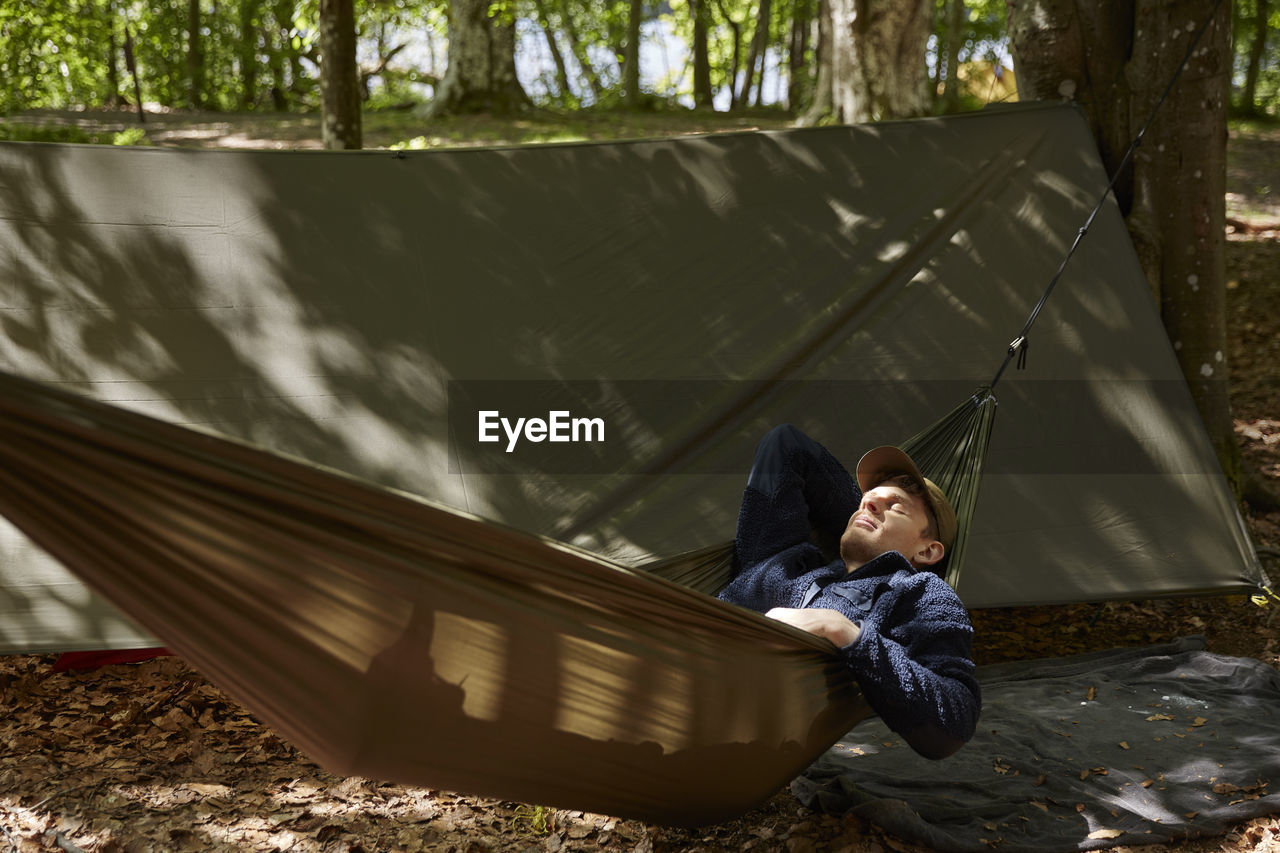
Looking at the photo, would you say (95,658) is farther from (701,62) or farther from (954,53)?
(701,62)

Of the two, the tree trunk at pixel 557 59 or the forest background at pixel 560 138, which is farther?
the tree trunk at pixel 557 59

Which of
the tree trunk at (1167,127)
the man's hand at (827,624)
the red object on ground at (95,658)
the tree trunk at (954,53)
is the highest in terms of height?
the tree trunk at (954,53)

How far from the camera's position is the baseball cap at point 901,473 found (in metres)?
→ 2.05

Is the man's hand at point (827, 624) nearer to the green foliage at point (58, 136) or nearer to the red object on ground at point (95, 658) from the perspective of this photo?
the red object on ground at point (95, 658)

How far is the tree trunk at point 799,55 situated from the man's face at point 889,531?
9319mm

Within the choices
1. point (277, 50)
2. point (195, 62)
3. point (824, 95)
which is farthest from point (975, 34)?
point (195, 62)

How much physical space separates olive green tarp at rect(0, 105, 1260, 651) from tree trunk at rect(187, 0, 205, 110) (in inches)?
447

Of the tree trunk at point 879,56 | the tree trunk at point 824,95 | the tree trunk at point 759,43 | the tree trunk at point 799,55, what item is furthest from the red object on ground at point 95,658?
the tree trunk at point 759,43

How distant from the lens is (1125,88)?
10.2 ft

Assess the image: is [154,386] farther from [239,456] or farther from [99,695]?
[239,456]

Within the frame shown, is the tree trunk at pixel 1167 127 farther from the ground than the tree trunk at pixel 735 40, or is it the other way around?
the tree trunk at pixel 735 40

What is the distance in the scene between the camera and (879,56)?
241 inches

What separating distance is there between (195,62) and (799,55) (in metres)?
8.55

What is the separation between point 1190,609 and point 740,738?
208cm
